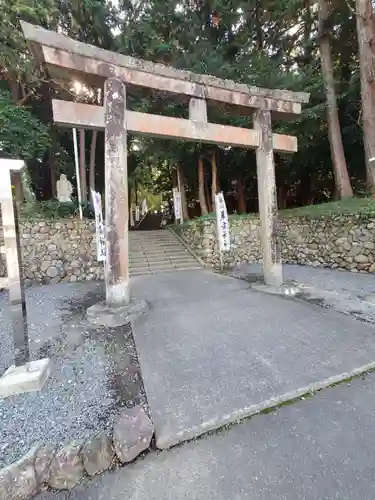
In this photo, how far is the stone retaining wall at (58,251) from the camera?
6.63 m

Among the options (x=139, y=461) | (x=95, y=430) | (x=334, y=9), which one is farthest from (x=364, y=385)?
(x=334, y=9)

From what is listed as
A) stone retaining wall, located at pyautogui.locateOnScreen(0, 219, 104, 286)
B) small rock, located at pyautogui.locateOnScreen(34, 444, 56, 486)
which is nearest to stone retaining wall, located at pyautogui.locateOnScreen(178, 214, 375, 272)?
stone retaining wall, located at pyautogui.locateOnScreen(0, 219, 104, 286)

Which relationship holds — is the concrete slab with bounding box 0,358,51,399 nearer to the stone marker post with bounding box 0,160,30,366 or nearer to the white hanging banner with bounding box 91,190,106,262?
the stone marker post with bounding box 0,160,30,366

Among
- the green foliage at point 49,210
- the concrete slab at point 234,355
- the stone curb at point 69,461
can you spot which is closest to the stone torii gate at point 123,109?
the concrete slab at point 234,355

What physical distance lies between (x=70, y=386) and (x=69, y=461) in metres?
0.94

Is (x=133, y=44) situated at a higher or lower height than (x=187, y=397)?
higher

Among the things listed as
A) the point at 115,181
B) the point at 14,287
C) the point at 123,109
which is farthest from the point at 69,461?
the point at 123,109

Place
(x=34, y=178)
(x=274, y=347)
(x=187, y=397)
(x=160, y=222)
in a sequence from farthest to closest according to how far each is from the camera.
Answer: (x=160, y=222) < (x=34, y=178) < (x=274, y=347) < (x=187, y=397)

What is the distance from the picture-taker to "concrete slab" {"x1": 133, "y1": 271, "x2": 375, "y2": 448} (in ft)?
6.40

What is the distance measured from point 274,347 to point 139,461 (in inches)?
71.0

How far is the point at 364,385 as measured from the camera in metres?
2.23

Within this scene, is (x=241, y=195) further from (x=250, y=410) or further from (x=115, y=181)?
(x=250, y=410)

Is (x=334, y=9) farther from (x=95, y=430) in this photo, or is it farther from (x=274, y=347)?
(x=95, y=430)

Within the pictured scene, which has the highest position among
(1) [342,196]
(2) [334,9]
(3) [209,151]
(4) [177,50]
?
(2) [334,9]
